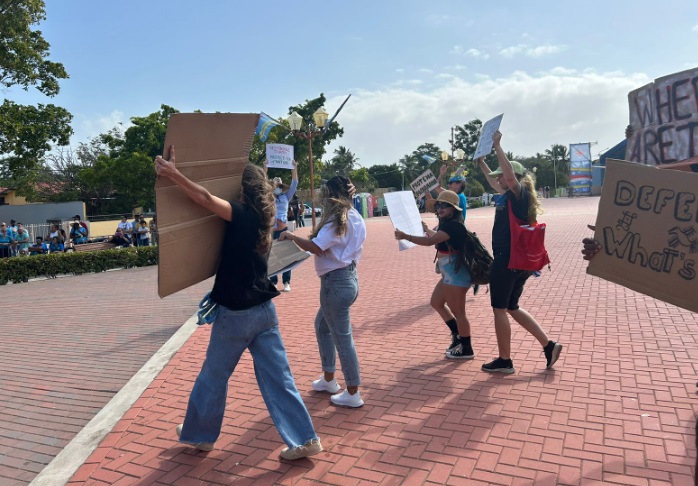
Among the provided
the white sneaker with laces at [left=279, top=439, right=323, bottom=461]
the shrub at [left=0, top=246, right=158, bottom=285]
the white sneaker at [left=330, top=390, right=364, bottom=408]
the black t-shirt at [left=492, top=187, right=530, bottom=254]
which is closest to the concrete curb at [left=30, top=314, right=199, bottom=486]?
the white sneaker with laces at [left=279, top=439, right=323, bottom=461]

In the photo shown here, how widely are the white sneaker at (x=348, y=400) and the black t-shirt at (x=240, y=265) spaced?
1.30 meters

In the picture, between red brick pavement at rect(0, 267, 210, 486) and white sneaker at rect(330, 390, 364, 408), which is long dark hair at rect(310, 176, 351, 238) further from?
red brick pavement at rect(0, 267, 210, 486)

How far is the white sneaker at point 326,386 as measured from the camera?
445cm

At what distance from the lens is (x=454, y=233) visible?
489cm

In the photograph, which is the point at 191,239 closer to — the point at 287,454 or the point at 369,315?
the point at 287,454

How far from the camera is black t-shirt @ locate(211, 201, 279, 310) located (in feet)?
10.4

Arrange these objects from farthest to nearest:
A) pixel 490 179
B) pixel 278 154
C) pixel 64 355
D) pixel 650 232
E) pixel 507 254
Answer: pixel 278 154 → pixel 64 355 → pixel 490 179 → pixel 507 254 → pixel 650 232

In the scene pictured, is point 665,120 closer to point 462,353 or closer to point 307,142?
point 462,353

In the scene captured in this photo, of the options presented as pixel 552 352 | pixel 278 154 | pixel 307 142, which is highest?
pixel 307 142

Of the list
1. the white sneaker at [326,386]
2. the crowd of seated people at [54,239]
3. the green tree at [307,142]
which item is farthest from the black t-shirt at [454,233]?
the green tree at [307,142]

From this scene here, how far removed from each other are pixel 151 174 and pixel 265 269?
33.8 m

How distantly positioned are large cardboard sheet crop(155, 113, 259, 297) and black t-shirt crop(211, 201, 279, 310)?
11 cm

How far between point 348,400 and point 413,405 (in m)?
0.49

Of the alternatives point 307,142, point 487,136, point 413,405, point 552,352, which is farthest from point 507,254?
point 307,142
